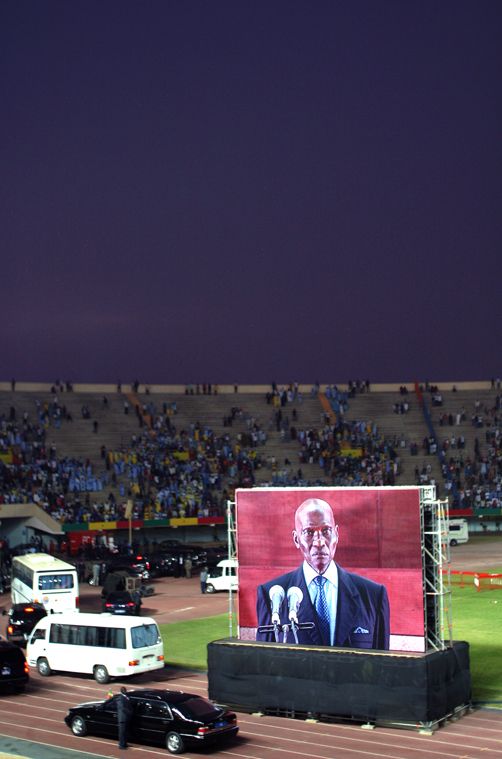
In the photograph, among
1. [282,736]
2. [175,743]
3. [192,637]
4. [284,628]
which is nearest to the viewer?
[175,743]

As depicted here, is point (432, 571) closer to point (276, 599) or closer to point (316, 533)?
point (316, 533)

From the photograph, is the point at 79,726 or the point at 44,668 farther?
the point at 44,668

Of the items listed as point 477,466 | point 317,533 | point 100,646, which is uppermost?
point 477,466

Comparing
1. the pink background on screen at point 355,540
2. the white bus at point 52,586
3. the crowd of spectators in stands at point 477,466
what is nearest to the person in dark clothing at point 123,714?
the pink background on screen at point 355,540

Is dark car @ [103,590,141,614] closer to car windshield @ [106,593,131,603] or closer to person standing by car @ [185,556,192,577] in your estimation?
car windshield @ [106,593,131,603]

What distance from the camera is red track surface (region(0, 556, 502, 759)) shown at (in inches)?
917

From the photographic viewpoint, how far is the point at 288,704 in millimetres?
26891

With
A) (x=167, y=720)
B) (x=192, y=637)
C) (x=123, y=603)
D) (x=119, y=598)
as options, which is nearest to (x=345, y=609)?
(x=167, y=720)

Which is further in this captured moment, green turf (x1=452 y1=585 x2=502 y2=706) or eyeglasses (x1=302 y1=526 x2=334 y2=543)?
green turf (x1=452 y1=585 x2=502 y2=706)

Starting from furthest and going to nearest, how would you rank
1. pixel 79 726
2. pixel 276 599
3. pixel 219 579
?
pixel 219 579
pixel 276 599
pixel 79 726

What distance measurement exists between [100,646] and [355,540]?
9214mm

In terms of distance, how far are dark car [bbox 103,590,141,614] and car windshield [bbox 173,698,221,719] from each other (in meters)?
18.4

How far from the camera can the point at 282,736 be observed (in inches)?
984

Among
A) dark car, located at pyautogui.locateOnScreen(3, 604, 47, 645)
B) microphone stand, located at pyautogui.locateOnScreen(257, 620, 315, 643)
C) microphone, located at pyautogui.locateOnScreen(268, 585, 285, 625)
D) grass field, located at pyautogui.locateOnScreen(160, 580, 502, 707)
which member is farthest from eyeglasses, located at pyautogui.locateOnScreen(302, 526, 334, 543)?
dark car, located at pyautogui.locateOnScreen(3, 604, 47, 645)
